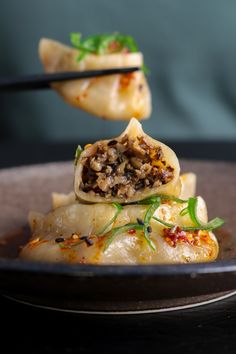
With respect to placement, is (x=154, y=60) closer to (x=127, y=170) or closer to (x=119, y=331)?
(x=127, y=170)

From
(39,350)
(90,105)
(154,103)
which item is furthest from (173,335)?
(154,103)

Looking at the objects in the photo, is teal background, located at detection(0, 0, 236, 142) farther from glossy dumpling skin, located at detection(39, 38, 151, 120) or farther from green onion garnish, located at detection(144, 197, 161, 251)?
green onion garnish, located at detection(144, 197, 161, 251)

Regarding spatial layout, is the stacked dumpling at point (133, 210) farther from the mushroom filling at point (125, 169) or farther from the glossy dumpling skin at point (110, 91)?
the glossy dumpling skin at point (110, 91)

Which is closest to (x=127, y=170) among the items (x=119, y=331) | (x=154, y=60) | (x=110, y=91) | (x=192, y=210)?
(x=192, y=210)

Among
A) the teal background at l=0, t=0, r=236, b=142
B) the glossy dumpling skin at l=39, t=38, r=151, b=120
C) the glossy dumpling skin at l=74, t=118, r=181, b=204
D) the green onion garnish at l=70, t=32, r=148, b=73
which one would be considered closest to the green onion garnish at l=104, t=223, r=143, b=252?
the glossy dumpling skin at l=74, t=118, r=181, b=204

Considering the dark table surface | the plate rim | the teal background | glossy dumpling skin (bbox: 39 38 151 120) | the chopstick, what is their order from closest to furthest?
the plate rim
the dark table surface
the chopstick
glossy dumpling skin (bbox: 39 38 151 120)
the teal background

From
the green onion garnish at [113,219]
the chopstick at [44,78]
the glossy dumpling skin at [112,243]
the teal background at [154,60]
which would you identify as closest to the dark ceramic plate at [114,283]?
the glossy dumpling skin at [112,243]

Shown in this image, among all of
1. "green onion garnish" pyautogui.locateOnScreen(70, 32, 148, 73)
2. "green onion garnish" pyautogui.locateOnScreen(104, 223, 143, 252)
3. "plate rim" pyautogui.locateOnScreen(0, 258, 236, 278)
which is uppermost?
"green onion garnish" pyautogui.locateOnScreen(70, 32, 148, 73)
